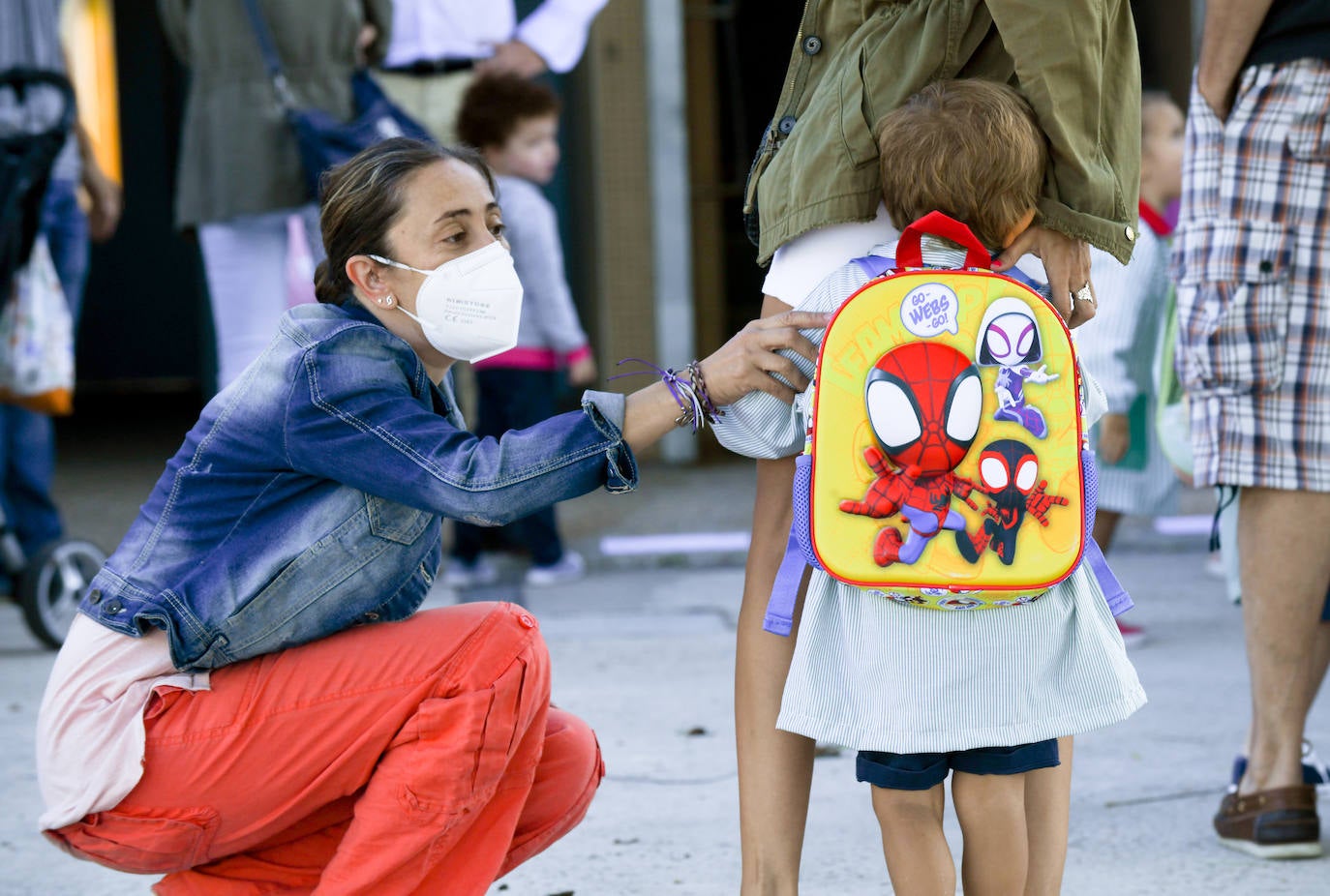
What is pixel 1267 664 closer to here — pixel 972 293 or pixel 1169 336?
pixel 1169 336

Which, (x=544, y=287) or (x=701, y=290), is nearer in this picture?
(x=544, y=287)

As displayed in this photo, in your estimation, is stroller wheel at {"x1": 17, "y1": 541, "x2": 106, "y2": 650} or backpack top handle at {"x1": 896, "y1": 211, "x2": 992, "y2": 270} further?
stroller wheel at {"x1": 17, "y1": 541, "x2": 106, "y2": 650}

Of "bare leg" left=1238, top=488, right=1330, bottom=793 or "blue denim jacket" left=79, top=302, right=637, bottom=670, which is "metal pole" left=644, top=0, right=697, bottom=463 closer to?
"bare leg" left=1238, top=488, right=1330, bottom=793

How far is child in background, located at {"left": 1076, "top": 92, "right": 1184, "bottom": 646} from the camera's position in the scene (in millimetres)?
4266

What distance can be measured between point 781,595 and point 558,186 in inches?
238

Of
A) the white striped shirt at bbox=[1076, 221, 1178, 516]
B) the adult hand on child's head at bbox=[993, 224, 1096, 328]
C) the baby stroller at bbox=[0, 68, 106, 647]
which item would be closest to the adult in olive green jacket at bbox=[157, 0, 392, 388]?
the baby stroller at bbox=[0, 68, 106, 647]

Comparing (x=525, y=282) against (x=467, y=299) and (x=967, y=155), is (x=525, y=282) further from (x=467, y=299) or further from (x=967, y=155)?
(x=967, y=155)

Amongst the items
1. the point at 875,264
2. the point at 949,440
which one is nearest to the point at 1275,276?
the point at 875,264

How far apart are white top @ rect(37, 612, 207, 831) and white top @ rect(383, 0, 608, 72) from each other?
3291 millimetres

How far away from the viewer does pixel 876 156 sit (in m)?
2.24

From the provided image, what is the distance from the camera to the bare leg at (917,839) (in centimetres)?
221

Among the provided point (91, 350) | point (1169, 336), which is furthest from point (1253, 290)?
point (91, 350)

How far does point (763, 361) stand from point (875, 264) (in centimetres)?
23

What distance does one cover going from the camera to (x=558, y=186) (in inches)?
319
